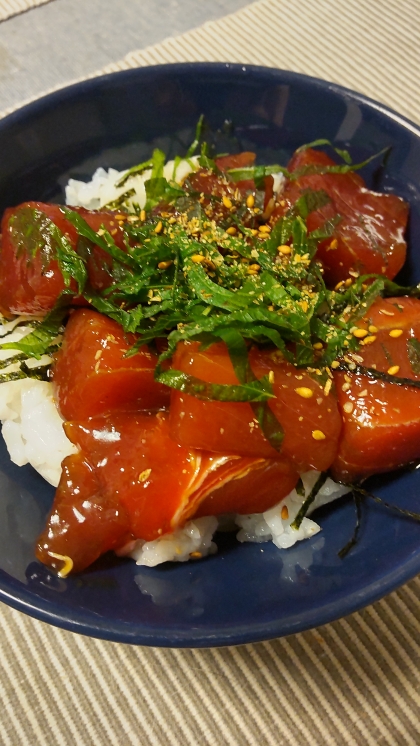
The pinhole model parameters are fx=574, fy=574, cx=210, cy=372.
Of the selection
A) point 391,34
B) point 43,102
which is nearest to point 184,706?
point 43,102

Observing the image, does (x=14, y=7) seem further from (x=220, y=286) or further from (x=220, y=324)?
(x=220, y=324)

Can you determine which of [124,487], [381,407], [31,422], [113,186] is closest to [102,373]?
[124,487]

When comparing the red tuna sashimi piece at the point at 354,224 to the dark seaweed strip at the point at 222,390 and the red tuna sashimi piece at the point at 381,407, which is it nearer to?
the red tuna sashimi piece at the point at 381,407

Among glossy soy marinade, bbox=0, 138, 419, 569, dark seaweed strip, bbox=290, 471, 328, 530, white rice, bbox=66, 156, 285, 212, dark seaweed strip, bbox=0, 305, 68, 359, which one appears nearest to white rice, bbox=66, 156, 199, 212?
white rice, bbox=66, 156, 285, 212

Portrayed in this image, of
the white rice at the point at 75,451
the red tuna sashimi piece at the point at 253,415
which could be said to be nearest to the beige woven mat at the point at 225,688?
the white rice at the point at 75,451

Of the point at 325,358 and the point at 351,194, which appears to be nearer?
the point at 325,358

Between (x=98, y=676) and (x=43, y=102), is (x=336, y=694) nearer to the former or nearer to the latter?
(x=98, y=676)
